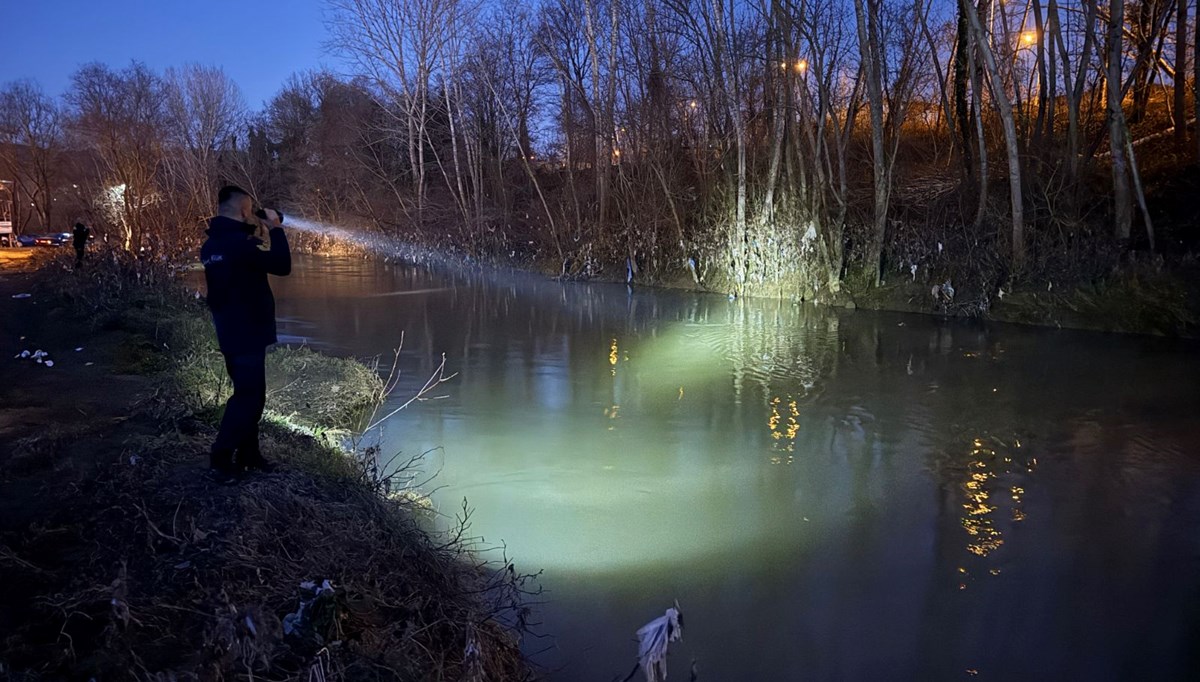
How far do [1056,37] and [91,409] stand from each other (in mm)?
19582

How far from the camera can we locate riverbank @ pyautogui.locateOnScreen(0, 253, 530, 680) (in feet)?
10.9

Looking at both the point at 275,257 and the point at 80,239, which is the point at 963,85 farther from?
the point at 80,239

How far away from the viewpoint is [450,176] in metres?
41.4

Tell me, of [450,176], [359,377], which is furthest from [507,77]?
[359,377]

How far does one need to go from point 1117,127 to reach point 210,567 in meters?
17.2

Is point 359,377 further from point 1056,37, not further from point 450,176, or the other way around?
point 450,176

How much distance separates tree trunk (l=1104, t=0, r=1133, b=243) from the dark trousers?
52.7 ft

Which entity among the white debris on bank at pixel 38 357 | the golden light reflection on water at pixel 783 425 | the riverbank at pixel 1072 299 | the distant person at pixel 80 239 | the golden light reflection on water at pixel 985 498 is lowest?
the golden light reflection on water at pixel 985 498

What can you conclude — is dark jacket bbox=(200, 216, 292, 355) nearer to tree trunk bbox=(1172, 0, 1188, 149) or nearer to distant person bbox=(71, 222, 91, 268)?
distant person bbox=(71, 222, 91, 268)

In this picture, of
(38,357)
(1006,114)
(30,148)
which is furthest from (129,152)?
(30,148)

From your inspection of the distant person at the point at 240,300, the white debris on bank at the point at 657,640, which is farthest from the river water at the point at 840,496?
the distant person at the point at 240,300

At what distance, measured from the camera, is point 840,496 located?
6.95 metres

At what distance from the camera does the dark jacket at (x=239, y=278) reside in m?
4.82

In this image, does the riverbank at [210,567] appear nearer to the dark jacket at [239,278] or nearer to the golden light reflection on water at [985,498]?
the dark jacket at [239,278]
